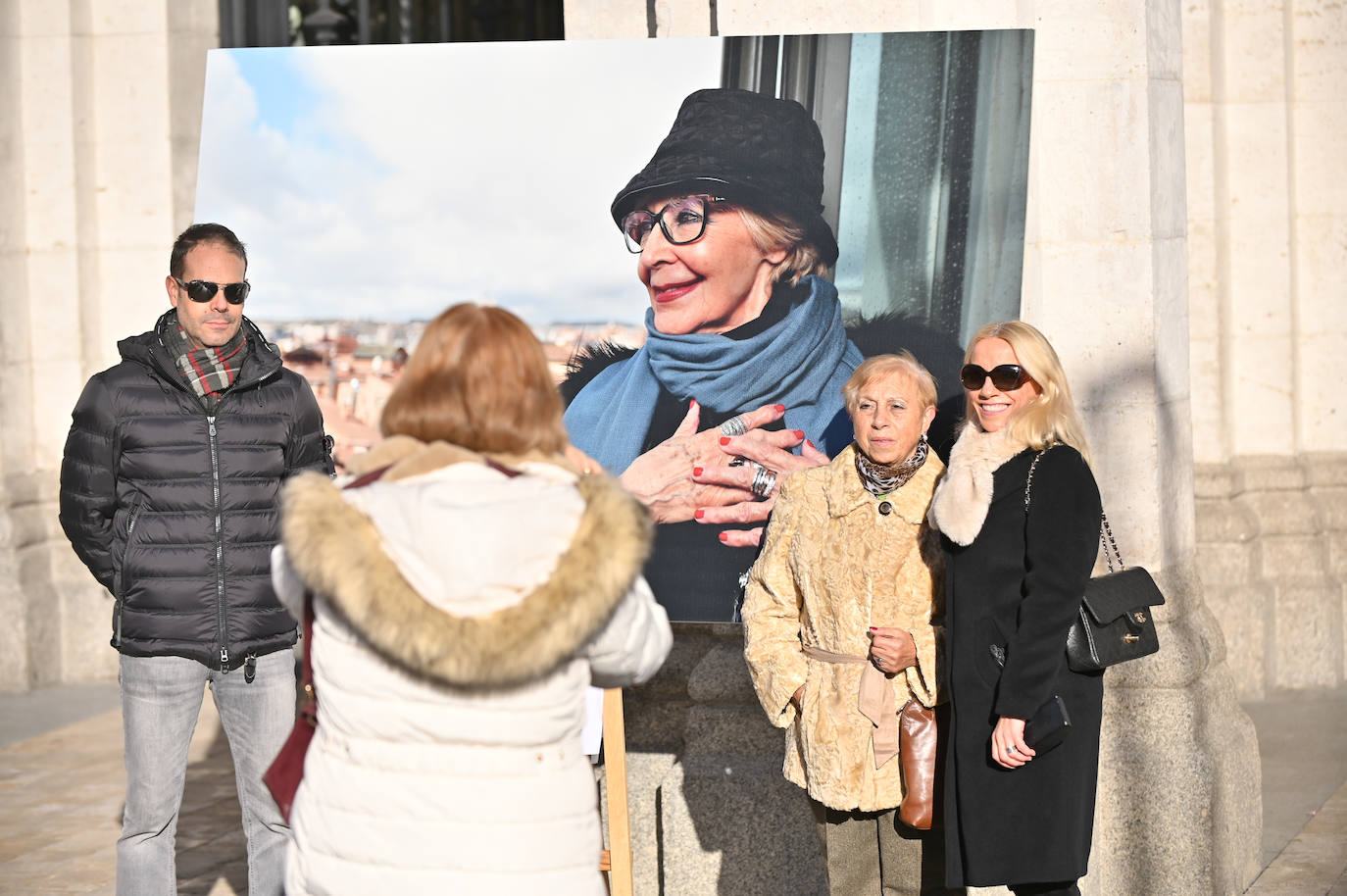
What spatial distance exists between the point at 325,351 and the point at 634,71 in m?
1.24

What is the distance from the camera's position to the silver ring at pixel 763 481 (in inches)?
170

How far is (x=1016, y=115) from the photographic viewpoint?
4.22 meters

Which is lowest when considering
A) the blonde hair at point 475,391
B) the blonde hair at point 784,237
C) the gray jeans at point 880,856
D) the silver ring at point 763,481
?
the gray jeans at point 880,856

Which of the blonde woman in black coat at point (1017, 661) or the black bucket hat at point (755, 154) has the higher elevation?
the black bucket hat at point (755, 154)

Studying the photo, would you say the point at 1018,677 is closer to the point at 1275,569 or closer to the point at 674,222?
the point at 674,222

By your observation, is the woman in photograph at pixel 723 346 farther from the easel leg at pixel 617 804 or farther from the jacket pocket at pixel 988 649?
the jacket pocket at pixel 988 649

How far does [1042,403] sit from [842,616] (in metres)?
0.70

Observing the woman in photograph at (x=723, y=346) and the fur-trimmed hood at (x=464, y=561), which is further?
the woman in photograph at (x=723, y=346)

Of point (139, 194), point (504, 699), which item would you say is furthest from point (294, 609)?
point (139, 194)

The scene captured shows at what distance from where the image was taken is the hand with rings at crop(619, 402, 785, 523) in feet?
14.2

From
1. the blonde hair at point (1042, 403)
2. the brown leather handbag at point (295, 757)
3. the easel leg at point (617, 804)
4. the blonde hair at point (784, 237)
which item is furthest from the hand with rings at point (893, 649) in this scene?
the brown leather handbag at point (295, 757)

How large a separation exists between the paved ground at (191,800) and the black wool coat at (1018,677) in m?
1.72

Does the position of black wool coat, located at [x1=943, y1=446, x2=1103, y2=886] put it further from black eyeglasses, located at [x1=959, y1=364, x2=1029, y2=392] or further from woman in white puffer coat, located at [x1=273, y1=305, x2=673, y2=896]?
woman in white puffer coat, located at [x1=273, y1=305, x2=673, y2=896]

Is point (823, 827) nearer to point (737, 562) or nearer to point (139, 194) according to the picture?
point (737, 562)
